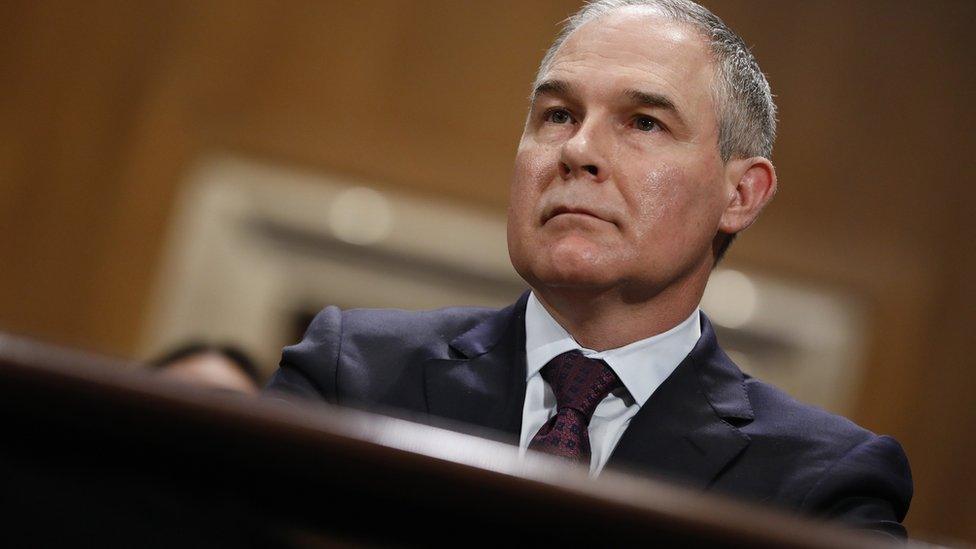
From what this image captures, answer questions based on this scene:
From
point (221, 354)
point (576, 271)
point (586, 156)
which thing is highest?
point (586, 156)

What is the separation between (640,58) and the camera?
4.07 ft

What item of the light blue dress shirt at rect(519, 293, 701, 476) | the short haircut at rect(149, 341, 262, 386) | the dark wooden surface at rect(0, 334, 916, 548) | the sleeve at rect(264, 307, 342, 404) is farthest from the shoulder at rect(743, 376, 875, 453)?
the short haircut at rect(149, 341, 262, 386)

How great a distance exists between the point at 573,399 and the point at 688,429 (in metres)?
0.12

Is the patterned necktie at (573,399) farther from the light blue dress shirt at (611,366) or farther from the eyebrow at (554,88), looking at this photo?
the eyebrow at (554,88)

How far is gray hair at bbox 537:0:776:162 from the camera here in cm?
130

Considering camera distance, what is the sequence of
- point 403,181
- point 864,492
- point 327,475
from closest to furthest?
point 327,475, point 864,492, point 403,181

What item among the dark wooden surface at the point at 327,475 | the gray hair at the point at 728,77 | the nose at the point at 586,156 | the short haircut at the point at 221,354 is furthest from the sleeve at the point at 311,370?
the short haircut at the point at 221,354

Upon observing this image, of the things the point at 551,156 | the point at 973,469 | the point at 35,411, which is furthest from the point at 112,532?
the point at 973,469

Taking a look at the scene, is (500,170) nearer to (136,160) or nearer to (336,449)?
(136,160)

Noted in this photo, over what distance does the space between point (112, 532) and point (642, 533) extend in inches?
11.5

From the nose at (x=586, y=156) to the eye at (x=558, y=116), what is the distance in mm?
70

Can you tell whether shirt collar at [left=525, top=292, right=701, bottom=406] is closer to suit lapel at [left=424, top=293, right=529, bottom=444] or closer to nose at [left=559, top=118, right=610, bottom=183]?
suit lapel at [left=424, top=293, right=529, bottom=444]

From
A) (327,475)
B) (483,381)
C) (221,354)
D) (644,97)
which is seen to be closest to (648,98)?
(644,97)

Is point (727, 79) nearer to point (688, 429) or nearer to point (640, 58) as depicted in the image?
point (640, 58)
